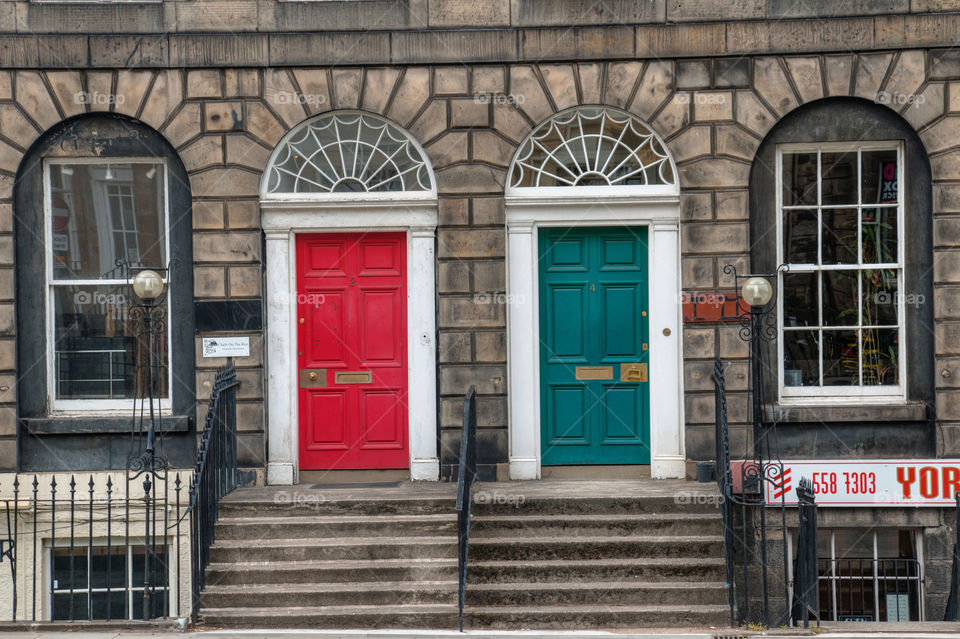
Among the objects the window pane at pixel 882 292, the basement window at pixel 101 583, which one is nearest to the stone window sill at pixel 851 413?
the window pane at pixel 882 292

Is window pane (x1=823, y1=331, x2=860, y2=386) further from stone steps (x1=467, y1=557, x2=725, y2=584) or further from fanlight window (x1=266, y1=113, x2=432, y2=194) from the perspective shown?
fanlight window (x1=266, y1=113, x2=432, y2=194)

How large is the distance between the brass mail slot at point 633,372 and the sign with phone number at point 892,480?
151 cm

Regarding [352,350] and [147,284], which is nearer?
[147,284]

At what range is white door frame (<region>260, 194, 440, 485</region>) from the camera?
9992mm

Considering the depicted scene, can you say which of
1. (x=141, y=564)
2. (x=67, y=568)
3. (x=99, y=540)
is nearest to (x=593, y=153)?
(x=141, y=564)

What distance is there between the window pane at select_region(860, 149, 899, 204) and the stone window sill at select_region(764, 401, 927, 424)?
1989 millimetres

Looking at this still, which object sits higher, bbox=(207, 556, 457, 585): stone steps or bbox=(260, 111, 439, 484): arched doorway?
bbox=(260, 111, 439, 484): arched doorway

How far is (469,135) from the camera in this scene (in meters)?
9.94

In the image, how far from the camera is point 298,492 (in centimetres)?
934

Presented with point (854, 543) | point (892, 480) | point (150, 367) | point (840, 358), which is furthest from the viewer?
point (840, 358)

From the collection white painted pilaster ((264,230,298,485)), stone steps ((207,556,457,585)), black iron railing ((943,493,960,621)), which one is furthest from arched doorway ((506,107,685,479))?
black iron railing ((943,493,960,621))

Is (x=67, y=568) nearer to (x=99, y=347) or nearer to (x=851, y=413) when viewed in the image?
(x=99, y=347)

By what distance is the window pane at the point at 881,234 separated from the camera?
32.6 ft

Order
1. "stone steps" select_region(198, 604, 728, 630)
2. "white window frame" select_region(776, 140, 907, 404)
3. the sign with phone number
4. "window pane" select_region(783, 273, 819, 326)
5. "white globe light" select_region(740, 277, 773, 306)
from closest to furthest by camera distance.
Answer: "stone steps" select_region(198, 604, 728, 630) → "white globe light" select_region(740, 277, 773, 306) → the sign with phone number → "white window frame" select_region(776, 140, 907, 404) → "window pane" select_region(783, 273, 819, 326)
